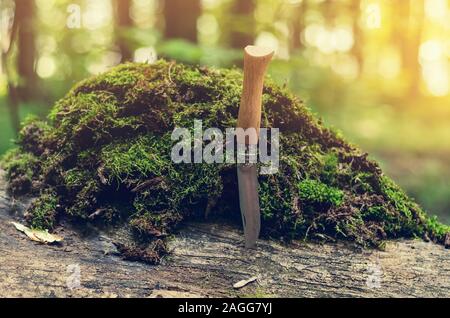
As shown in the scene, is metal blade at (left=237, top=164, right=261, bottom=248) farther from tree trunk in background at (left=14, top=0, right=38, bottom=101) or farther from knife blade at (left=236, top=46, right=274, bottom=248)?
tree trunk in background at (left=14, top=0, right=38, bottom=101)

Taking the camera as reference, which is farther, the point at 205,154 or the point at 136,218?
the point at 205,154

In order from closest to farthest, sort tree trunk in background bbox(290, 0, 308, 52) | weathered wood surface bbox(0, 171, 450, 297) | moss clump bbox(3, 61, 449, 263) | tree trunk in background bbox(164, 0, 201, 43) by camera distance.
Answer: weathered wood surface bbox(0, 171, 450, 297) → moss clump bbox(3, 61, 449, 263) → tree trunk in background bbox(164, 0, 201, 43) → tree trunk in background bbox(290, 0, 308, 52)

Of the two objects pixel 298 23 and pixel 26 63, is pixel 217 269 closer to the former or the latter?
pixel 26 63

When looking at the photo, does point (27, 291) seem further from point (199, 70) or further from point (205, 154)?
point (199, 70)

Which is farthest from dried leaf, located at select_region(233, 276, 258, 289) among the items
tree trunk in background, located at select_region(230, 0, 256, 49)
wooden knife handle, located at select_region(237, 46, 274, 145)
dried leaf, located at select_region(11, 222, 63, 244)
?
tree trunk in background, located at select_region(230, 0, 256, 49)

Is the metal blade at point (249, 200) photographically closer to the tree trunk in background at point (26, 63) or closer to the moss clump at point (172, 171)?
the moss clump at point (172, 171)

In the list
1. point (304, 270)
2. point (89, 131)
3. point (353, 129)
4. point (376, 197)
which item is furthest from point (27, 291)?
point (353, 129)

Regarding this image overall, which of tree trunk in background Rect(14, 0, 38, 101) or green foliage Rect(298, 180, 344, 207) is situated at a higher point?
tree trunk in background Rect(14, 0, 38, 101)
